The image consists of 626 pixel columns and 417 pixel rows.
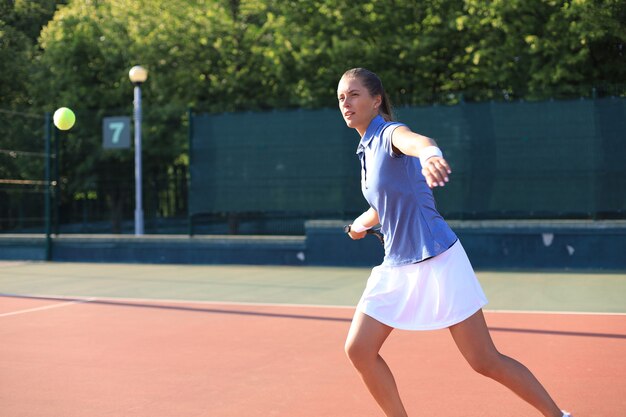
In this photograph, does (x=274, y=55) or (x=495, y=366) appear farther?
(x=274, y=55)

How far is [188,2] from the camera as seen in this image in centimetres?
2422

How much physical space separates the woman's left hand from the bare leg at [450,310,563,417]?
2.95 ft

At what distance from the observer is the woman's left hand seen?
284 cm

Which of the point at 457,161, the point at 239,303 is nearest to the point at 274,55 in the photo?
the point at 457,161

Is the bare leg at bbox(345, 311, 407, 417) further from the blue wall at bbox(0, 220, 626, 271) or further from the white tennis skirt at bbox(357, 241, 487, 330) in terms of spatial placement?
the blue wall at bbox(0, 220, 626, 271)

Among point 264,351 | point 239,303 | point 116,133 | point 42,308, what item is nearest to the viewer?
point 264,351

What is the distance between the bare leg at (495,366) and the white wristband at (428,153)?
0.88m

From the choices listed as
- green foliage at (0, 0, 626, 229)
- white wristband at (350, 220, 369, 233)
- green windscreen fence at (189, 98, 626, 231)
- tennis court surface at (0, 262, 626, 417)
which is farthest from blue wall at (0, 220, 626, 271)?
white wristband at (350, 220, 369, 233)

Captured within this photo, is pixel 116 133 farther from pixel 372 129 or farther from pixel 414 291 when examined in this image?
pixel 414 291

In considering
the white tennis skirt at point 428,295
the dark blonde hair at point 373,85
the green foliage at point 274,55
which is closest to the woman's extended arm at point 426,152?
the dark blonde hair at point 373,85

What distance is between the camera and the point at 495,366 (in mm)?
3543

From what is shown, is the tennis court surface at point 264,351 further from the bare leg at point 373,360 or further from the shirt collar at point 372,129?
the shirt collar at point 372,129

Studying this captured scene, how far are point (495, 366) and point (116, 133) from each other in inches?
533

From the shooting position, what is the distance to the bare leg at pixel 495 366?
11.6 ft
